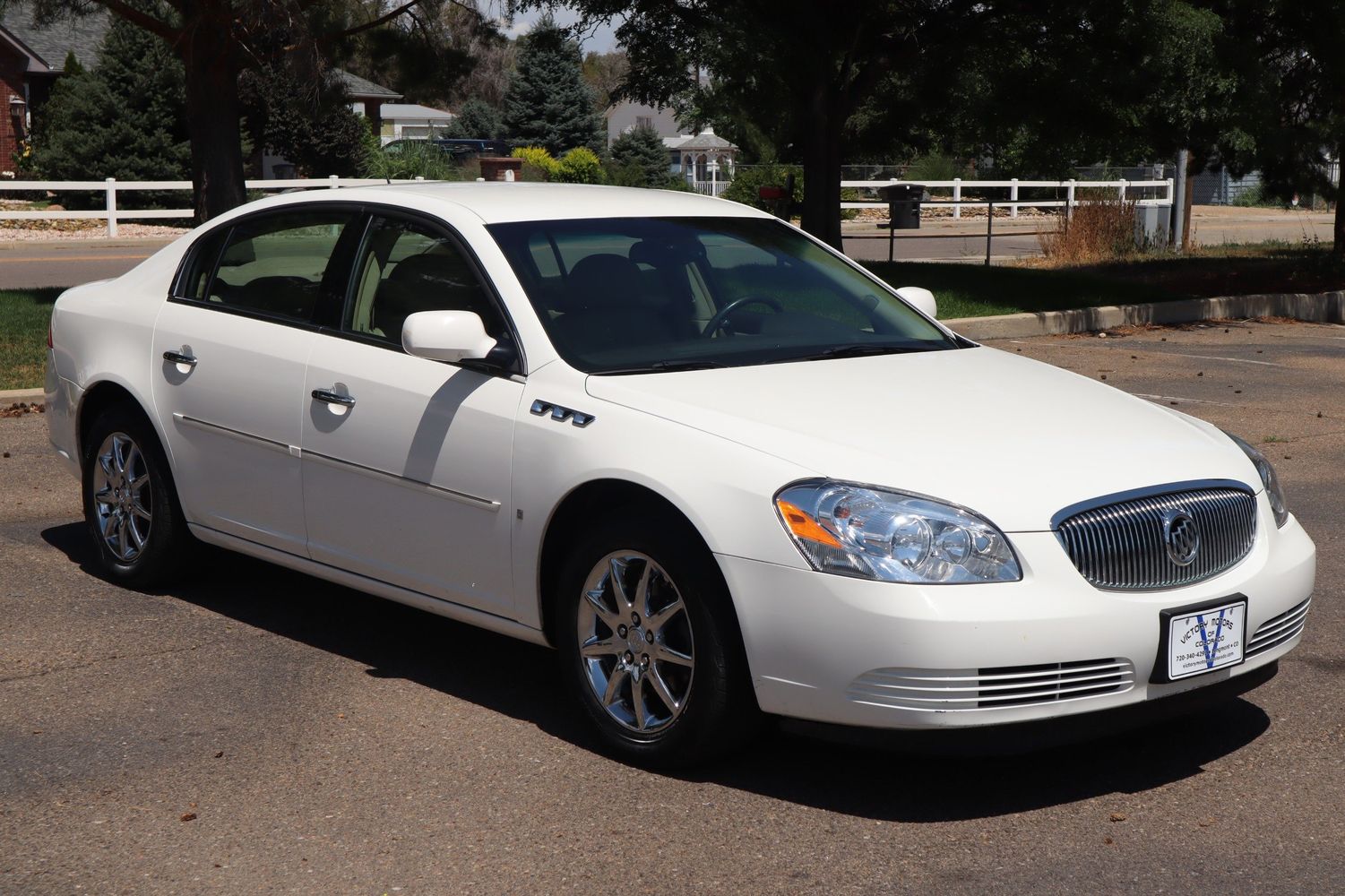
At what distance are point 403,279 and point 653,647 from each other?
5.73 ft

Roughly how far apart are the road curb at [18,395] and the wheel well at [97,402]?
4772 millimetres

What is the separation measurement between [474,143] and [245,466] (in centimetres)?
5935

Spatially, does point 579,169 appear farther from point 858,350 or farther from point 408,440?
point 408,440

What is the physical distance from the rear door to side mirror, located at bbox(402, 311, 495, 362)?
0.80 m

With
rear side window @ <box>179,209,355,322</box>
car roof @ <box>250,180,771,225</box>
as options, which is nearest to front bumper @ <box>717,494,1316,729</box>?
car roof @ <box>250,180,771,225</box>

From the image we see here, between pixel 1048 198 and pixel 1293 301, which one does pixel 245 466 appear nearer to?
pixel 1293 301

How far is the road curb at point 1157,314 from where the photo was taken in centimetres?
1591

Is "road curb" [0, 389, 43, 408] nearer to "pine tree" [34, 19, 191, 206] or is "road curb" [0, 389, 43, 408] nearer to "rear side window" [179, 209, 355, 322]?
"rear side window" [179, 209, 355, 322]

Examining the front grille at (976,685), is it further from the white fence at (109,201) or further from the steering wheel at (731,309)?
the white fence at (109,201)

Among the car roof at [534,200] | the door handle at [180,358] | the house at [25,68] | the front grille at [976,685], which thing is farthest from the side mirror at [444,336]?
the house at [25,68]

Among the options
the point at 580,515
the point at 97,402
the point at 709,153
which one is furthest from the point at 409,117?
the point at 580,515

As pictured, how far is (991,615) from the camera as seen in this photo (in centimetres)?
402

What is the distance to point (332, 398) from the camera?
17.7 feet

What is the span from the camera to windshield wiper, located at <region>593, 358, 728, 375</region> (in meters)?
4.93
